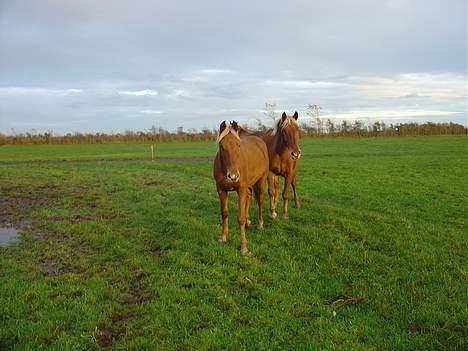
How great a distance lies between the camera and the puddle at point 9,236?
843 cm

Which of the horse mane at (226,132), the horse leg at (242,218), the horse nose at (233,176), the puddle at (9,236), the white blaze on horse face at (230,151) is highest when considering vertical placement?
the horse mane at (226,132)

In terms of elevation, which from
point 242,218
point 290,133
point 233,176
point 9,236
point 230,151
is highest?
point 290,133

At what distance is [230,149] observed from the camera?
7457 mm

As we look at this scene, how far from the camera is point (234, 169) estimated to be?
288 inches

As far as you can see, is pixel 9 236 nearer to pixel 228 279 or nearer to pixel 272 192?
pixel 228 279

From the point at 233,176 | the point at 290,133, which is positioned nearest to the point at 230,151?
the point at 233,176

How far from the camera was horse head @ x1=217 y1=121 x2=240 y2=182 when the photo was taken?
7305mm

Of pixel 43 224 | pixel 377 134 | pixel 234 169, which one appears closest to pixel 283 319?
pixel 234 169

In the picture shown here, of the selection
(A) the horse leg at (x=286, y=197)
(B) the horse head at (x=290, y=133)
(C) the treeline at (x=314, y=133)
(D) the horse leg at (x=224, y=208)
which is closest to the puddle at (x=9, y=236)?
(D) the horse leg at (x=224, y=208)

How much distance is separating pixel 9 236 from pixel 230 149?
522 cm

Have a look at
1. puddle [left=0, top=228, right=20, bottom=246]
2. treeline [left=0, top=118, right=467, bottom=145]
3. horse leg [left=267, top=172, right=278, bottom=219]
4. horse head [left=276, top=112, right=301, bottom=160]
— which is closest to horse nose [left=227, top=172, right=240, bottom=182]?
horse head [left=276, top=112, right=301, bottom=160]

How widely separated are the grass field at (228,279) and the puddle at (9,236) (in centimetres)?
28

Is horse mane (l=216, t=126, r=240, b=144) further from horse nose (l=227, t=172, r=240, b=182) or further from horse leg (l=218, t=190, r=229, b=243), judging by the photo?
horse leg (l=218, t=190, r=229, b=243)

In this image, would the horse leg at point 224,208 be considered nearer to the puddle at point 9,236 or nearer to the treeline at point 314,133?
the puddle at point 9,236
